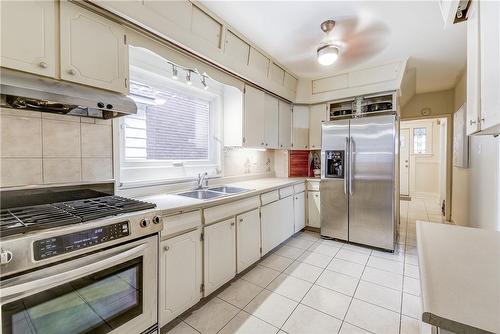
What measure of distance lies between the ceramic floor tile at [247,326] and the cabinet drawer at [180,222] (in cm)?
78

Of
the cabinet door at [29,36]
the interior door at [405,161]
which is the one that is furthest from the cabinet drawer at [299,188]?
the interior door at [405,161]

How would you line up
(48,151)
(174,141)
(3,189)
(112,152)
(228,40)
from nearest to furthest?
(3,189) < (48,151) < (112,152) < (228,40) < (174,141)

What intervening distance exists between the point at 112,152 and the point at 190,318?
4.68 feet

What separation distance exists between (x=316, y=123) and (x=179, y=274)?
3.16 m

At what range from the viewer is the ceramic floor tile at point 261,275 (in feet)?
7.33

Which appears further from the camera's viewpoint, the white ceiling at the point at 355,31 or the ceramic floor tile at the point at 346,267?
the ceramic floor tile at the point at 346,267

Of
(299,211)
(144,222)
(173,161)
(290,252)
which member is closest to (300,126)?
(299,211)

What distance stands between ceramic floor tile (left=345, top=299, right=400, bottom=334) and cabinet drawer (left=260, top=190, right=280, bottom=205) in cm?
127

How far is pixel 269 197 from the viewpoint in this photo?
108 inches

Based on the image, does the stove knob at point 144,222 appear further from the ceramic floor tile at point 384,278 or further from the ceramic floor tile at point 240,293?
the ceramic floor tile at point 384,278

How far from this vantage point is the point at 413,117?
4.54m

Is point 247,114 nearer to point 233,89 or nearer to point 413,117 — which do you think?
point 233,89

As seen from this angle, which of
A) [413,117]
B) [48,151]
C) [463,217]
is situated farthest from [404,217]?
[48,151]

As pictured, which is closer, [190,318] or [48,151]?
[48,151]
